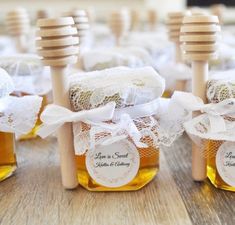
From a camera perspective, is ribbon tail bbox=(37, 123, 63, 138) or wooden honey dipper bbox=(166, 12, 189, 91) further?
wooden honey dipper bbox=(166, 12, 189, 91)

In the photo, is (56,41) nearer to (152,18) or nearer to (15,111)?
(15,111)

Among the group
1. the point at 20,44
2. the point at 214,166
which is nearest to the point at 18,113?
the point at 214,166

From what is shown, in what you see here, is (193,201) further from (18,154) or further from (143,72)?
(18,154)

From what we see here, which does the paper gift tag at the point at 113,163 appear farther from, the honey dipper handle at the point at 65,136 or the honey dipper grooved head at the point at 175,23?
the honey dipper grooved head at the point at 175,23

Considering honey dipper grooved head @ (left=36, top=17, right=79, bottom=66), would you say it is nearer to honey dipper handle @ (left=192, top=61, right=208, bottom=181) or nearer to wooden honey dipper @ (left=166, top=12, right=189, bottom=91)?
honey dipper handle @ (left=192, top=61, right=208, bottom=181)

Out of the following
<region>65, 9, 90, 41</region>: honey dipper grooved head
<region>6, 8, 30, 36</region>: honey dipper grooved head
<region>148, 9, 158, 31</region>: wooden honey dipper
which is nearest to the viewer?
<region>65, 9, 90, 41</region>: honey dipper grooved head

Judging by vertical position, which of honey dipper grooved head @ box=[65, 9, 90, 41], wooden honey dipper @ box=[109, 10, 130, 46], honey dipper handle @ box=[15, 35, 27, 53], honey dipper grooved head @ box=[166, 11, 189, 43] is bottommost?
honey dipper handle @ box=[15, 35, 27, 53]

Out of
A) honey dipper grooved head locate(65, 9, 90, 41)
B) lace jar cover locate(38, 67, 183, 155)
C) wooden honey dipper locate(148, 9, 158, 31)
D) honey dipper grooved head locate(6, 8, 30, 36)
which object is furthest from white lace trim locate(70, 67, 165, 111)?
wooden honey dipper locate(148, 9, 158, 31)
